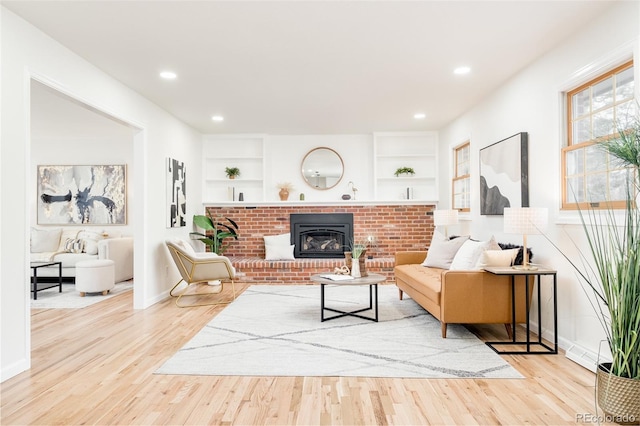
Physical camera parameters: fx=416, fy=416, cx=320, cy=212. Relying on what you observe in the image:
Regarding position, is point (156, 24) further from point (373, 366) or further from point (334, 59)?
point (373, 366)

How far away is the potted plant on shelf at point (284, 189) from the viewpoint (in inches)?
286

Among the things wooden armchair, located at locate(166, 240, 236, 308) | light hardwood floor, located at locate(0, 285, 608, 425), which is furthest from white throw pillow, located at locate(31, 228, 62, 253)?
light hardwood floor, located at locate(0, 285, 608, 425)

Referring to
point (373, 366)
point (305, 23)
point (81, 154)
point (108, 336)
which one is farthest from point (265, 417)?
point (81, 154)

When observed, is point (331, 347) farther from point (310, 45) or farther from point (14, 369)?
point (310, 45)

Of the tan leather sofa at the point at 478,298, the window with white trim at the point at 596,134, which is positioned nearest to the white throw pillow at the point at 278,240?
the tan leather sofa at the point at 478,298

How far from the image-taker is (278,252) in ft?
23.1

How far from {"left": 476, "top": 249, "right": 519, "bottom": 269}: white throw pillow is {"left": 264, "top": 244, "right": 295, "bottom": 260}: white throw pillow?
157 inches

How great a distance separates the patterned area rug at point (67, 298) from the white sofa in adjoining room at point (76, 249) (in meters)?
0.35

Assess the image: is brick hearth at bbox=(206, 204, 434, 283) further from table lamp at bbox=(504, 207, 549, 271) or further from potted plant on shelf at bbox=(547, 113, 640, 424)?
potted plant on shelf at bbox=(547, 113, 640, 424)

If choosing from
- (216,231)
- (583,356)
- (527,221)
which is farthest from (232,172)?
(583,356)

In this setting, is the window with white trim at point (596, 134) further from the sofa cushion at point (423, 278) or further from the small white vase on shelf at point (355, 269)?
the small white vase on shelf at point (355, 269)

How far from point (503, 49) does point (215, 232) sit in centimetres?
479

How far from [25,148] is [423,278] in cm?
353

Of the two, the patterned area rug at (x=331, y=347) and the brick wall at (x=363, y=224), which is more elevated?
the brick wall at (x=363, y=224)
